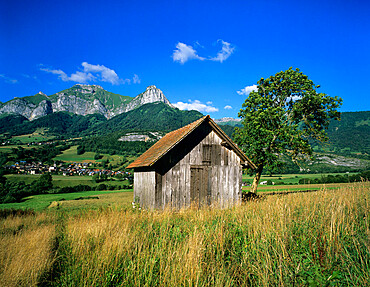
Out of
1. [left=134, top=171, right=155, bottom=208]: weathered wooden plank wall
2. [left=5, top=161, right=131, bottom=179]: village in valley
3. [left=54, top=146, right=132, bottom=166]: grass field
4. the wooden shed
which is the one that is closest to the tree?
the wooden shed

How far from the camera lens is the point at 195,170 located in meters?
13.5

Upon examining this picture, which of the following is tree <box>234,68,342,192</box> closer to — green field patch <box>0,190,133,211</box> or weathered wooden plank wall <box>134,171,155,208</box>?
weathered wooden plank wall <box>134,171,155,208</box>

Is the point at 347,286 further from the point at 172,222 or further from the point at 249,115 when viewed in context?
the point at 249,115

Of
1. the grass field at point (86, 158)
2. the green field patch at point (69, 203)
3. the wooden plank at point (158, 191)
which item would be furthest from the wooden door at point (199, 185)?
the grass field at point (86, 158)

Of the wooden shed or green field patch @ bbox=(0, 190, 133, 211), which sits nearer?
the wooden shed

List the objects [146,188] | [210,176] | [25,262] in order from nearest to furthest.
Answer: [25,262] < [210,176] < [146,188]

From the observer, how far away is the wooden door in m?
13.2

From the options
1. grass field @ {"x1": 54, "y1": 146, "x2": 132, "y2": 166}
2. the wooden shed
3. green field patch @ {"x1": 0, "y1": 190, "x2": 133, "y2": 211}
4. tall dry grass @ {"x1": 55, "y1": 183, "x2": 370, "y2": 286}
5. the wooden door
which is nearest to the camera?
tall dry grass @ {"x1": 55, "y1": 183, "x2": 370, "y2": 286}

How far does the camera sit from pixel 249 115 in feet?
63.4

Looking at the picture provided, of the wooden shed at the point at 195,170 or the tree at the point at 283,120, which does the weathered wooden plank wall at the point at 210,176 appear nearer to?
the wooden shed at the point at 195,170

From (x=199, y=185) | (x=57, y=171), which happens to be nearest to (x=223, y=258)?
(x=199, y=185)

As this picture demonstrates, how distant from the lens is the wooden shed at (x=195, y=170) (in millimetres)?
12688

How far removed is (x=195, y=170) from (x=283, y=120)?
40.6ft

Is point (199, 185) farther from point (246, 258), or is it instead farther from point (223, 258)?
point (246, 258)
